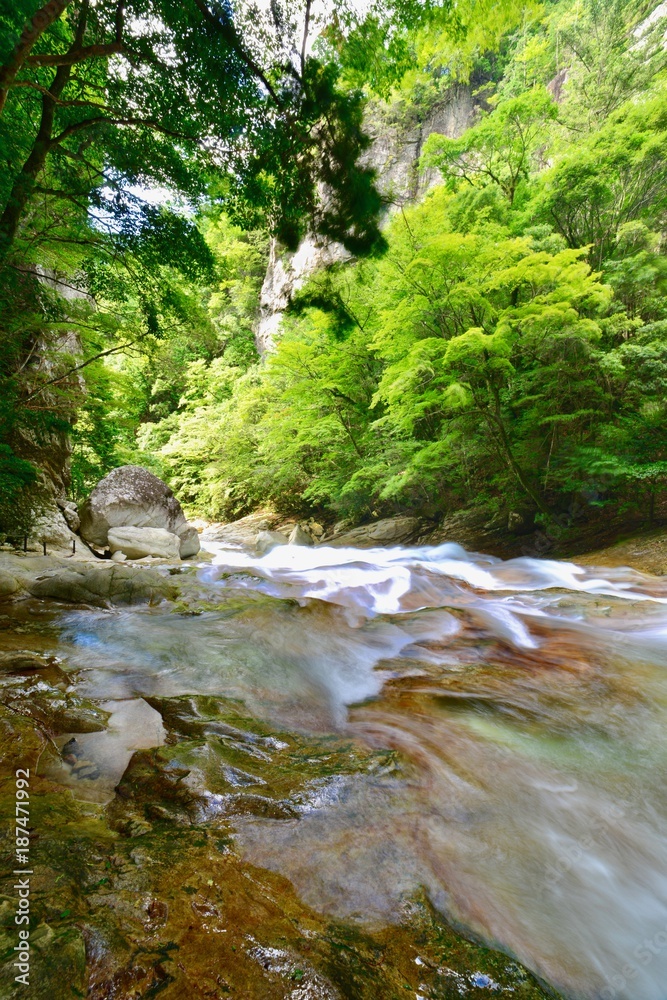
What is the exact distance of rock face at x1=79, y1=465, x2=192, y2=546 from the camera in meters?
10.2

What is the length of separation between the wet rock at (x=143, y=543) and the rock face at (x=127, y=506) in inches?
16.3

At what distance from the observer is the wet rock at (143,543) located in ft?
31.5

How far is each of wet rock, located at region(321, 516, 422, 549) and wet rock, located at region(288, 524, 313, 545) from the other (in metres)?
1.32

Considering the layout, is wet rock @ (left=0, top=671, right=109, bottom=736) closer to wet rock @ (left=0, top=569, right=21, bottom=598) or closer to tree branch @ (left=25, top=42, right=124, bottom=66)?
wet rock @ (left=0, top=569, right=21, bottom=598)

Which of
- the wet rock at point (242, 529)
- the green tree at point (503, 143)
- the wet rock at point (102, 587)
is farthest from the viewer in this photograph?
the wet rock at point (242, 529)

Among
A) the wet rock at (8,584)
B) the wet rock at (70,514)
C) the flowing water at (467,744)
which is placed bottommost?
the flowing water at (467,744)

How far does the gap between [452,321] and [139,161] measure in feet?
19.7

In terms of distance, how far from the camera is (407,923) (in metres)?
1.37

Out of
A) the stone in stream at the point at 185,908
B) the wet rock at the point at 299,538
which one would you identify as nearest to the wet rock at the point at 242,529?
the wet rock at the point at 299,538

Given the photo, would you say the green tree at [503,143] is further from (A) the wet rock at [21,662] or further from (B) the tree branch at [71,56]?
(A) the wet rock at [21,662]

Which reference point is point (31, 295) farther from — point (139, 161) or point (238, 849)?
point (238, 849)

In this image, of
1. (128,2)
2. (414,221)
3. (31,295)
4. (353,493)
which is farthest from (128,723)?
(353,493)

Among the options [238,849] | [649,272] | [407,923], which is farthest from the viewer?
[649,272]

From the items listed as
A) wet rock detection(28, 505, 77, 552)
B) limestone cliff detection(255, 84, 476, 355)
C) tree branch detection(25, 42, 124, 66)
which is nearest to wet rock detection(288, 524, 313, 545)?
wet rock detection(28, 505, 77, 552)
